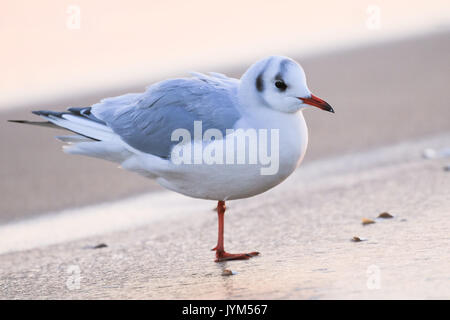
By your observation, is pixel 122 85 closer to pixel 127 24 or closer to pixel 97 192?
pixel 127 24

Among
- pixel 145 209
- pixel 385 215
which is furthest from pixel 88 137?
pixel 385 215

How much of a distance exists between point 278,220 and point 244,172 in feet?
4.02

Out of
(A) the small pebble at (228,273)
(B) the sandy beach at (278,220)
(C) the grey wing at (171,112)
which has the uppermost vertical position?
(C) the grey wing at (171,112)

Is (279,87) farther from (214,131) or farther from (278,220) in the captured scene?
(278,220)

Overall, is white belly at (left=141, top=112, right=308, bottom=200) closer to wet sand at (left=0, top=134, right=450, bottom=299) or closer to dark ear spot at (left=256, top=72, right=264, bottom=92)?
dark ear spot at (left=256, top=72, right=264, bottom=92)

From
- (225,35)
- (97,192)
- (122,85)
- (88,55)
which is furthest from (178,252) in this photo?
(225,35)

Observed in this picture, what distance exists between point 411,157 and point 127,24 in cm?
765

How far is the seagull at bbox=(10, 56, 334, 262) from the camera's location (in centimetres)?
384

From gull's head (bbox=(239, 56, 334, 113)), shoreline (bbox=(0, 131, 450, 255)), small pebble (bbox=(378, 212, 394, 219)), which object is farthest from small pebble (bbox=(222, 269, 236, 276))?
shoreline (bbox=(0, 131, 450, 255))

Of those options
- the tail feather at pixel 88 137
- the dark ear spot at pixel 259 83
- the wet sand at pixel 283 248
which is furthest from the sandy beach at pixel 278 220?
the dark ear spot at pixel 259 83

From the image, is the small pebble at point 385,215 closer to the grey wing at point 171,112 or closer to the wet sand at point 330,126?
the grey wing at point 171,112

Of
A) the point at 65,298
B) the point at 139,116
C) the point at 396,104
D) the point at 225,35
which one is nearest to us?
the point at 65,298

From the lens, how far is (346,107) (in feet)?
27.3

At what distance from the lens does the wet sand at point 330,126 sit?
650 centimetres
